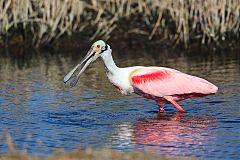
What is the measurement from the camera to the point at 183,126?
31.2 ft

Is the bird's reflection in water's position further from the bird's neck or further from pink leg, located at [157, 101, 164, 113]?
the bird's neck

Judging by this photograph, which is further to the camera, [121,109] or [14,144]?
[121,109]

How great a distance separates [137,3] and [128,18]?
1.48ft

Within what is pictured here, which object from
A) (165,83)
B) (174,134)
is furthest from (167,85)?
(174,134)

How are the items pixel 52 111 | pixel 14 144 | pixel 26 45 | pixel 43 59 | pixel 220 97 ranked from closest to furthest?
1. pixel 14 144
2. pixel 52 111
3. pixel 220 97
4. pixel 43 59
5. pixel 26 45

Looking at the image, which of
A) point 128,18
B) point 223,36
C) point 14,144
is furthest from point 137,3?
point 14,144

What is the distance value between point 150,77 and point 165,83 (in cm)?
21

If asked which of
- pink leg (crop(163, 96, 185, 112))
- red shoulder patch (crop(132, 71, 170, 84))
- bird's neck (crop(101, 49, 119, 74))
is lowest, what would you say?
pink leg (crop(163, 96, 185, 112))

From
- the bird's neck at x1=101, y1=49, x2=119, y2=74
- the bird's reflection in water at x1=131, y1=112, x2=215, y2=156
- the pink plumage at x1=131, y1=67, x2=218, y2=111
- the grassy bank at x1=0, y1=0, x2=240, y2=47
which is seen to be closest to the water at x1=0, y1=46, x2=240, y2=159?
the bird's reflection in water at x1=131, y1=112, x2=215, y2=156

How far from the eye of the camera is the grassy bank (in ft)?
54.2

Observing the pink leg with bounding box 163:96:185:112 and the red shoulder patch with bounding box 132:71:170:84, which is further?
the pink leg with bounding box 163:96:185:112

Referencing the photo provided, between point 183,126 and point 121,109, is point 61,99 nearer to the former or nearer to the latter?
point 121,109

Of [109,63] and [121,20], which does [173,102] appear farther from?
[121,20]

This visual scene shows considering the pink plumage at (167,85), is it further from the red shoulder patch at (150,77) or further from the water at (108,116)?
the water at (108,116)
